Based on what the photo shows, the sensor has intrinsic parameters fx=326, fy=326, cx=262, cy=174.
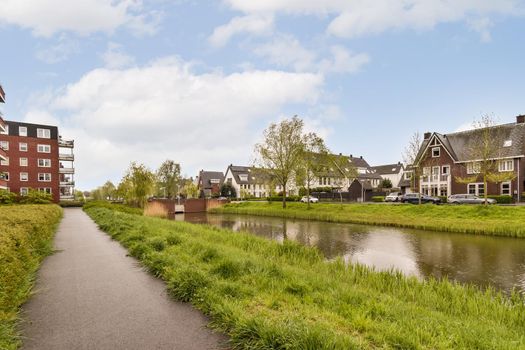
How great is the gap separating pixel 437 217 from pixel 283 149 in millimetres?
20854

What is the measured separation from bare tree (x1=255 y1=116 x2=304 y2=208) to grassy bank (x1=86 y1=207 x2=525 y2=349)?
3295 centimetres

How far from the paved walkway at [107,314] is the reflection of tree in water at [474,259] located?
1007cm

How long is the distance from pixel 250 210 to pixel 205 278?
40.3m

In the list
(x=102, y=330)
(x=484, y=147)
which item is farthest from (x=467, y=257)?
(x=484, y=147)

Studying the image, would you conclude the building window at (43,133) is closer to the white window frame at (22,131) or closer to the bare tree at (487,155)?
the white window frame at (22,131)

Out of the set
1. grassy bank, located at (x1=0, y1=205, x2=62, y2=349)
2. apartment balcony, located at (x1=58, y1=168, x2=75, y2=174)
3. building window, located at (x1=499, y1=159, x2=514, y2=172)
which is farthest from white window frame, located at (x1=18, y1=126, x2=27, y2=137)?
building window, located at (x1=499, y1=159, x2=514, y2=172)

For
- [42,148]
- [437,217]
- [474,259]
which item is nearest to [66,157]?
[42,148]

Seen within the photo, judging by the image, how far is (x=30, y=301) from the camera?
6125 mm

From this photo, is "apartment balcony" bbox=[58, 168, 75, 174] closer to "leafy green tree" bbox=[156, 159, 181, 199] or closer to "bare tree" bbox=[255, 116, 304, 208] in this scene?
"leafy green tree" bbox=[156, 159, 181, 199]

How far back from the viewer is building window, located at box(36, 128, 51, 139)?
60.5m

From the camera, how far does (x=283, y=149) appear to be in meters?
43.6

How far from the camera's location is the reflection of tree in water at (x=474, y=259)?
11.5m

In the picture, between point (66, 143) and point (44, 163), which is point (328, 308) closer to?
point (44, 163)

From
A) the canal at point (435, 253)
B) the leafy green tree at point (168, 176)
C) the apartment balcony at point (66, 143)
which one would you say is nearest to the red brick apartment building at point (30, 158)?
the apartment balcony at point (66, 143)
